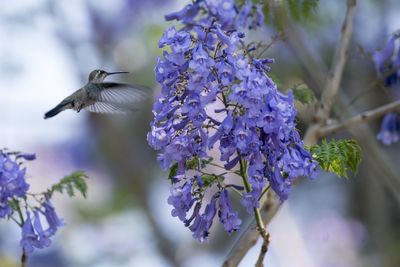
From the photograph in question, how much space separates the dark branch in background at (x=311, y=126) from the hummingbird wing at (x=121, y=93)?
0.80 metres

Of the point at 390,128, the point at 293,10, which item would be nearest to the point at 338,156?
the point at 293,10

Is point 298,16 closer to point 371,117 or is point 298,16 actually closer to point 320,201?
point 371,117

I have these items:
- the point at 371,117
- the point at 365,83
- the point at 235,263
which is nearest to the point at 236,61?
the point at 235,263

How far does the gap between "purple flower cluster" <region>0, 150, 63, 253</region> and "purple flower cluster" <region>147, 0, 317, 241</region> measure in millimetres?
778

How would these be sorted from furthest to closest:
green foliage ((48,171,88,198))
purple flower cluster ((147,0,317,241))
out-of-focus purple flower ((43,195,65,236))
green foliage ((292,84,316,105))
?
green foliage ((292,84,316,105)), out-of-focus purple flower ((43,195,65,236)), green foliage ((48,171,88,198)), purple flower cluster ((147,0,317,241))

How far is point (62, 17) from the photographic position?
10398 mm

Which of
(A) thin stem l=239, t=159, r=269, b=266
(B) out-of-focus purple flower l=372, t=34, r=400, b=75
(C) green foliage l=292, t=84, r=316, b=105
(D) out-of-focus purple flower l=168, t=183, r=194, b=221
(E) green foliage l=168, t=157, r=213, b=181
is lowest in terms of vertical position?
(A) thin stem l=239, t=159, r=269, b=266

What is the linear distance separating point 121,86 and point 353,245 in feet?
23.8

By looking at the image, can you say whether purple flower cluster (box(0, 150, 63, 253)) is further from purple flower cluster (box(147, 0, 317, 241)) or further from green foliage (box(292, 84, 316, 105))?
green foliage (box(292, 84, 316, 105))

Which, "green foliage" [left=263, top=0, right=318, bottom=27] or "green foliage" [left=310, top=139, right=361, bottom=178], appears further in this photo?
"green foliage" [left=263, top=0, right=318, bottom=27]

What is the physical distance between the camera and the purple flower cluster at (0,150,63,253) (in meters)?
3.68

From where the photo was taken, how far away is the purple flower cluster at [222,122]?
297cm

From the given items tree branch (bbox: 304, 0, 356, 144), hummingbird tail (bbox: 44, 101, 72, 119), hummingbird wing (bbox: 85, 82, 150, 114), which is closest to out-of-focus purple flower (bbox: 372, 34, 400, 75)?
tree branch (bbox: 304, 0, 356, 144)

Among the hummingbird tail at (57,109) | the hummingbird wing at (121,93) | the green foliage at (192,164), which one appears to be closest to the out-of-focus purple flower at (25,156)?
the hummingbird wing at (121,93)
